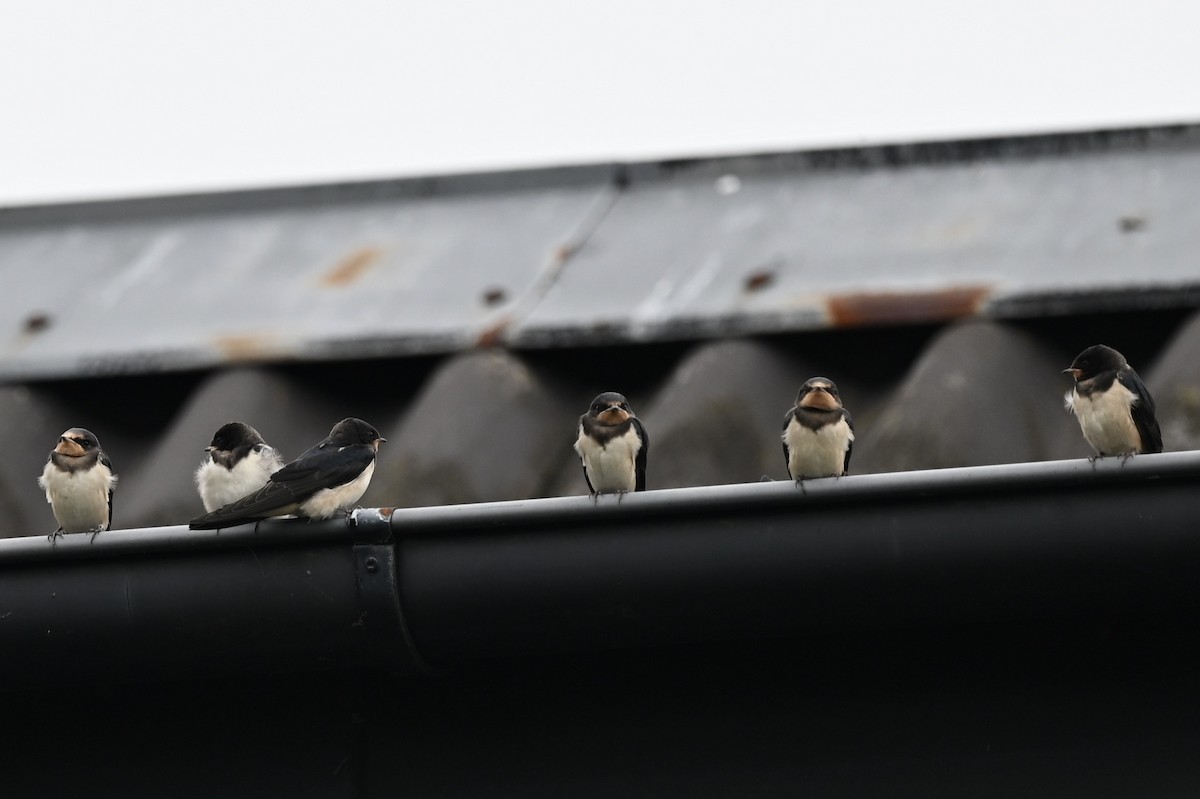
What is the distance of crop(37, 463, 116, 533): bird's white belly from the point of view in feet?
15.1

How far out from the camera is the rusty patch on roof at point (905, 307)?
4.94 meters

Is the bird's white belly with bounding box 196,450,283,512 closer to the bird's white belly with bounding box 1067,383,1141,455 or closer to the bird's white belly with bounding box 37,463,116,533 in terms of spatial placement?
the bird's white belly with bounding box 37,463,116,533

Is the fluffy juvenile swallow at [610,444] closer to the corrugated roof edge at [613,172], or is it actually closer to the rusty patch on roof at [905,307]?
the rusty patch on roof at [905,307]

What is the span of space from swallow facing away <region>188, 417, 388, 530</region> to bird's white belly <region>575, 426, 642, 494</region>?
1.85ft

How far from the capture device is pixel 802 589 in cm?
322

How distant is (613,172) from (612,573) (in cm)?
333

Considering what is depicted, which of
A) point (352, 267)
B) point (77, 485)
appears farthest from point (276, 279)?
point (77, 485)

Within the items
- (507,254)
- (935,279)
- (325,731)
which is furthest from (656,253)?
(325,731)

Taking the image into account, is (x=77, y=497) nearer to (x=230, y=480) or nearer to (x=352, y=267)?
(x=230, y=480)

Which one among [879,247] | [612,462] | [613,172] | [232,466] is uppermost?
[613,172]

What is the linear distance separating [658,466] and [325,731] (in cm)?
131

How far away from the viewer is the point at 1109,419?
4086 mm

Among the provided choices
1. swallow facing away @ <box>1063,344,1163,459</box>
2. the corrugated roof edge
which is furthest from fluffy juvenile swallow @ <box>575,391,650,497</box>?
the corrugated roof edge

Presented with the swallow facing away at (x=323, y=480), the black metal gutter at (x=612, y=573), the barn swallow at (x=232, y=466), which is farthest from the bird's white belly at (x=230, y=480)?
the black metal gutter at (x=612, y=573)
